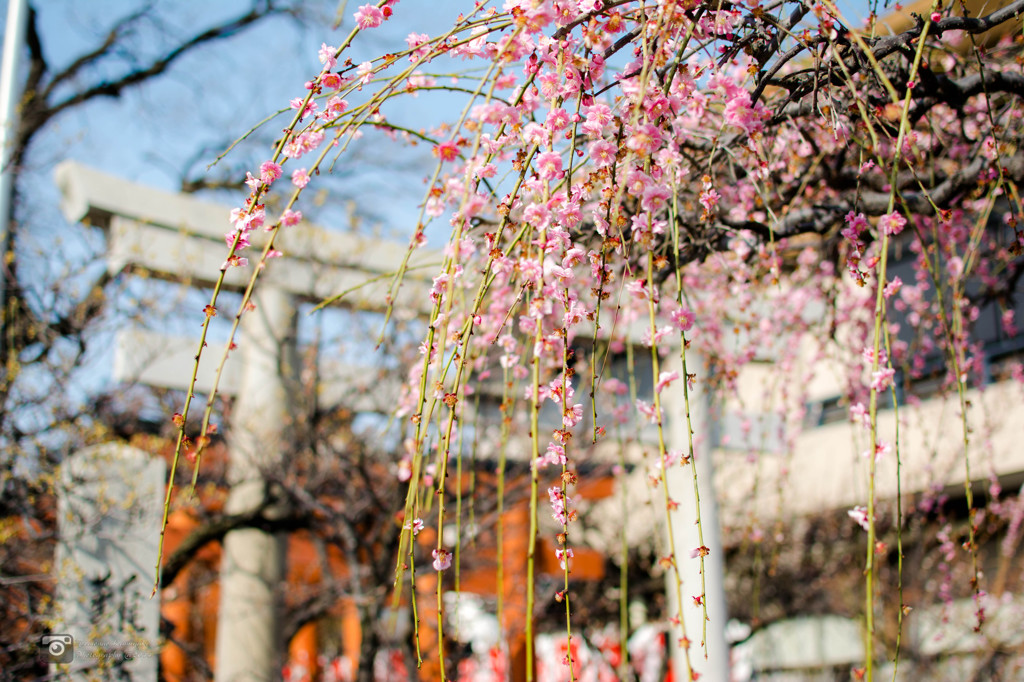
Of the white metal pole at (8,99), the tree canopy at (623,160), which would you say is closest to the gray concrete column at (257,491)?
the white metal pole at (8,99)

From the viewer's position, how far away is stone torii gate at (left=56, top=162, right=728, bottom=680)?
549 centimetres

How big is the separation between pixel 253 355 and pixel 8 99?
2.28 metres

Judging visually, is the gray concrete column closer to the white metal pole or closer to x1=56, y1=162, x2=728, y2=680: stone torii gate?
x1=56, y1=162, x2=728, y2=680: stone torii gate

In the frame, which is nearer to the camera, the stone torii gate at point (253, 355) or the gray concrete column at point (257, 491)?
the stone torii gate at point (253, 355)

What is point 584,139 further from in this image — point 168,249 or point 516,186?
point 168,249

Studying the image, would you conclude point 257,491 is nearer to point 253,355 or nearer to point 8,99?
point 253,355

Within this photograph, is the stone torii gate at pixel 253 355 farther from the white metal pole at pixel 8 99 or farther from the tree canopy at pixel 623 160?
the tree canopy at pixel 623 160

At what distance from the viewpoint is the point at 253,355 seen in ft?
20.5

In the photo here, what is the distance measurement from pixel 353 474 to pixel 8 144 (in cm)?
281

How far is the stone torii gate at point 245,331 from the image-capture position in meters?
5.52

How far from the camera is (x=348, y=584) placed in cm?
593

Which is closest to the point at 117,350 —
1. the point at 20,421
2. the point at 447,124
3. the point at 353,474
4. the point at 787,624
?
the point at 20,421

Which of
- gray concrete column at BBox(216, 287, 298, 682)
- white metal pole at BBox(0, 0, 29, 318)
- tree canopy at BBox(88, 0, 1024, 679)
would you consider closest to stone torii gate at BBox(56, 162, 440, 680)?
gray concrete column at BBox(216, 287, 298, 682)

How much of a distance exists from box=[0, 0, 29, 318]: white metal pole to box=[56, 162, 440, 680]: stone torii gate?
2.21 feet
